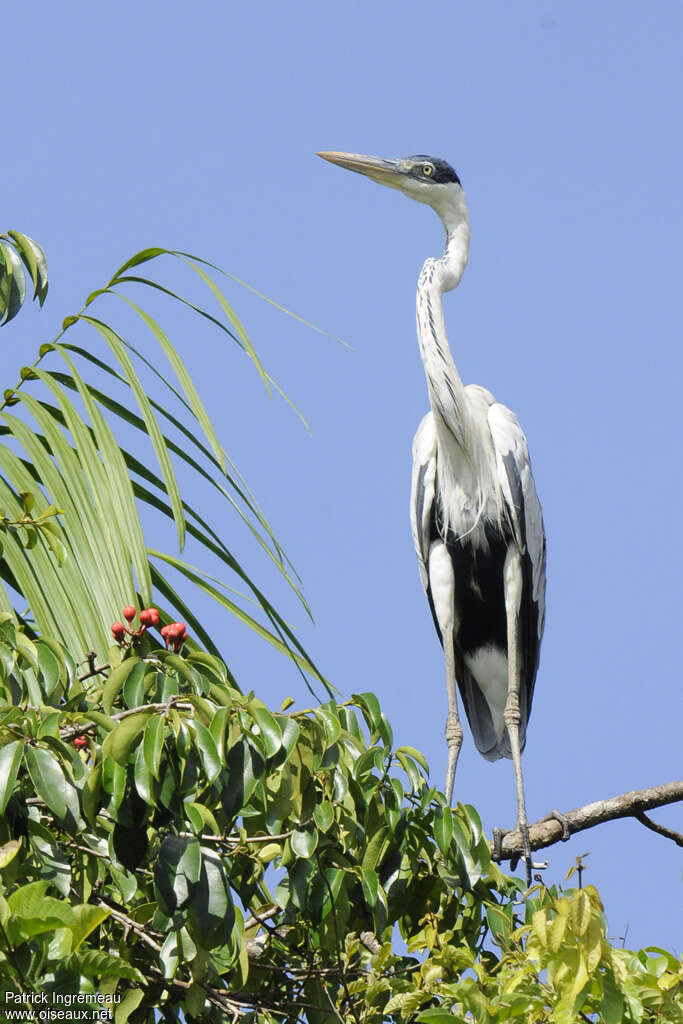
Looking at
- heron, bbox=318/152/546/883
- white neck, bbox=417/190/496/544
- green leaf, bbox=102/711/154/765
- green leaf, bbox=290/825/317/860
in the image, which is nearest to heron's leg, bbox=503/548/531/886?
heron, bbox=318/152/546/883

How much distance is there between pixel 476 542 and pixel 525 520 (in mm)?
191

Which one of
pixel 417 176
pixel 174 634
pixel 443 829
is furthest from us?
pixel 417 176

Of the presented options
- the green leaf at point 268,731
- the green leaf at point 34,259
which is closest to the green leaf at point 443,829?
the green leaf at point 268,731

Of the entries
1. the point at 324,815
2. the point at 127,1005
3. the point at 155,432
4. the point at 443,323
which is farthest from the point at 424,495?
the point at 127,1005

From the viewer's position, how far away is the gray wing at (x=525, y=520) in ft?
16.0

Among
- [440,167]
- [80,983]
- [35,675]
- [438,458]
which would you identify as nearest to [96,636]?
[35,675]

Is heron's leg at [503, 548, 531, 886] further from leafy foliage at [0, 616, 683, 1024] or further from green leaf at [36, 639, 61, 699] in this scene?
green leaf at [36, 639, 61, 699]

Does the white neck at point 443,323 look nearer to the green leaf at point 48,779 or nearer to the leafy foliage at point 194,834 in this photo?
the leafy foliage at point 194,834

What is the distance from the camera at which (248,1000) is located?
2.27 metres

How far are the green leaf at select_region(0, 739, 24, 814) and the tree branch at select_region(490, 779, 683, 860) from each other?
6.37 feet

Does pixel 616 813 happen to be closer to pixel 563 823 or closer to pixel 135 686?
pixel 563 823

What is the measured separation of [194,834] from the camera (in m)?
1.80

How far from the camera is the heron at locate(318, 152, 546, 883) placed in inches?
190

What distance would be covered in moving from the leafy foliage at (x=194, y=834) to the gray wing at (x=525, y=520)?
2412mm
